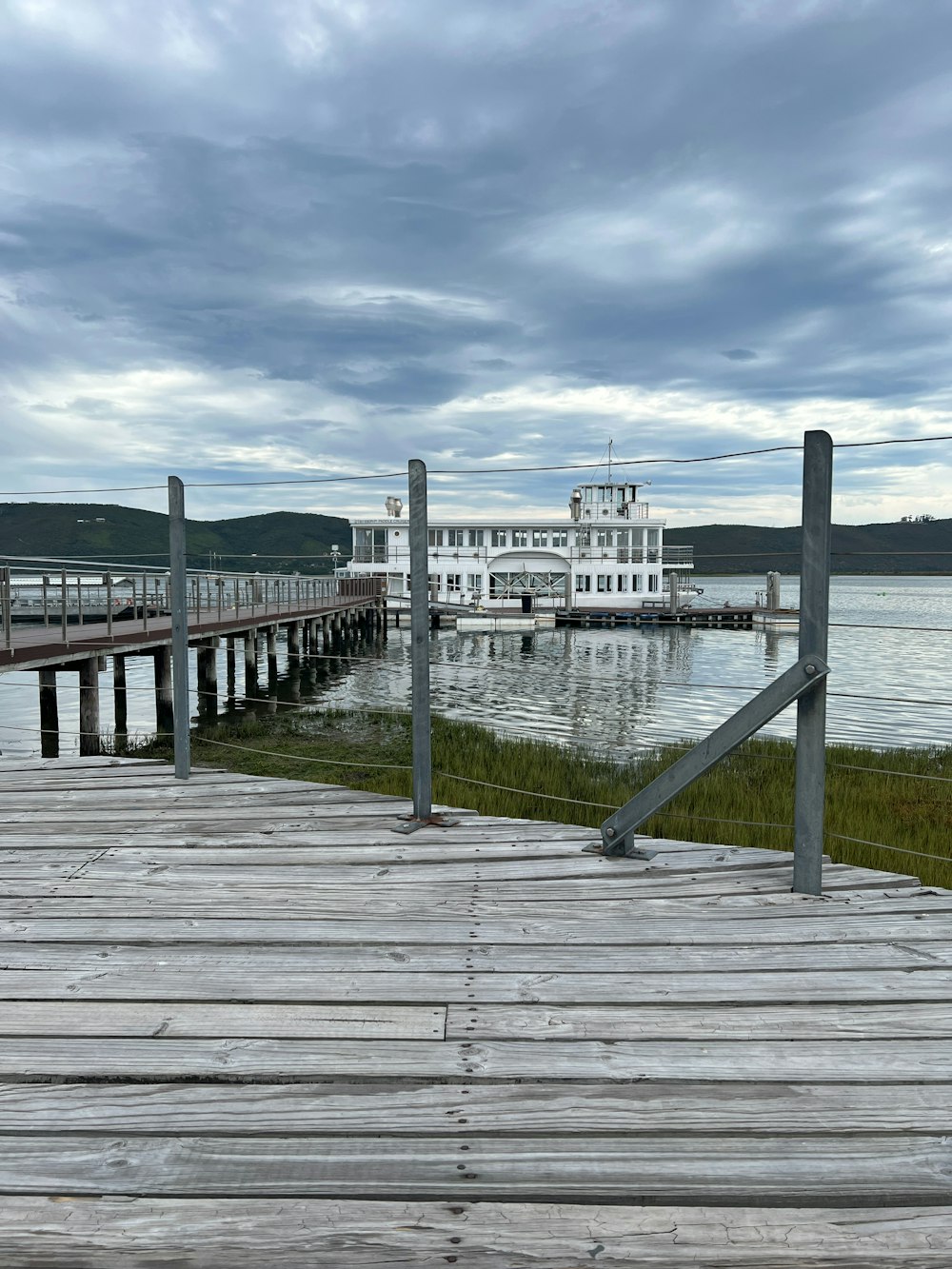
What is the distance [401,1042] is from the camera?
71.1 inches

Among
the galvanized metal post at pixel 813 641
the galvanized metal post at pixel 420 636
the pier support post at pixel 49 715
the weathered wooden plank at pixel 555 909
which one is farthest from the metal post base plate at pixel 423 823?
the pier support post at pixel 49 715

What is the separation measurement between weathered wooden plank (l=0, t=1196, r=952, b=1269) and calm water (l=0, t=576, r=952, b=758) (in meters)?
4.15

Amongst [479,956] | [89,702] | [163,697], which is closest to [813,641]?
[479,956]

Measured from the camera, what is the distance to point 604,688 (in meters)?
18.5

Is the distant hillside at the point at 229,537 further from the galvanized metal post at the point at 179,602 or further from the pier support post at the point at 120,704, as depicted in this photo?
the galvanized metal post at the point at 179,602

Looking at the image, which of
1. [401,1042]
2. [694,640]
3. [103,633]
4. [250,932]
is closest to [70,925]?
[250,932]

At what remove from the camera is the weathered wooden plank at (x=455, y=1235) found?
119 cm

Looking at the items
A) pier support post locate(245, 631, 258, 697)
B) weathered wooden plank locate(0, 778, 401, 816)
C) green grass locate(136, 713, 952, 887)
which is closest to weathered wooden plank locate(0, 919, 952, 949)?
green grass locate(136, 713, 952, 887)

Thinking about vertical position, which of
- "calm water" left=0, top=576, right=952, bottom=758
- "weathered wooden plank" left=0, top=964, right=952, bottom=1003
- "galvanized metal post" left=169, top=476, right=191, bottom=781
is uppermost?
"galvanized metal post" left=169, top=476, right=191, bottom=781

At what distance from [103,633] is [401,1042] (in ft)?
40.7

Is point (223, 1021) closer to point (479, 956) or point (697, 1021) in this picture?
point (479, 956)

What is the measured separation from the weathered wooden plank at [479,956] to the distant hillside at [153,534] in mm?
79052

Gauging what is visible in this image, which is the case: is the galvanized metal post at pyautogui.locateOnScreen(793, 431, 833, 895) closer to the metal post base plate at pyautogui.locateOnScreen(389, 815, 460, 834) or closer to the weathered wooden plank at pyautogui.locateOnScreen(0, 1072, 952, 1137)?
the weathered wooden plank at pyautogui.locateOnScreen(0, 1072, 952, 1137)

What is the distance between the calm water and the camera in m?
12.6
